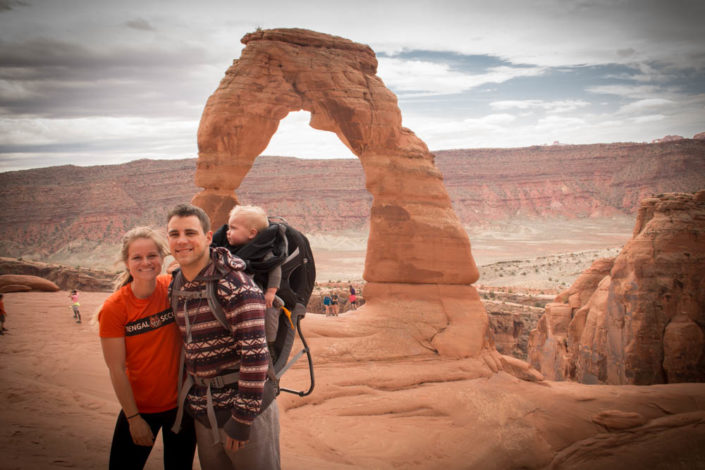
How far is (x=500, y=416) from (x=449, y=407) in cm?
91

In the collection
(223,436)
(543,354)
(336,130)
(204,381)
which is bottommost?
(543,354)

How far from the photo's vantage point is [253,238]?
3346 mm

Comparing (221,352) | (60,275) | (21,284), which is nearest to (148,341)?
(221,352)

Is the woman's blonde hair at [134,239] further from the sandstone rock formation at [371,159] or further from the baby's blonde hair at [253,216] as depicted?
the sandstone rock formation at [371,159]

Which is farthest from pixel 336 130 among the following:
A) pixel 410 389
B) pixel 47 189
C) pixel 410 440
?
pixel 47 189

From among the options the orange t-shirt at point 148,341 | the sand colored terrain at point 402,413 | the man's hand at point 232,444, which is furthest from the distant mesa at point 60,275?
the man's hand at point 232,444

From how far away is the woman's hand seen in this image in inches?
120

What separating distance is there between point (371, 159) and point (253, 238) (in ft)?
28.4

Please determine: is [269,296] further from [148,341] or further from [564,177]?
[564,177]

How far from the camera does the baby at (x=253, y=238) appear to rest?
3.27 m

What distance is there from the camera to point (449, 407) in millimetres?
8867

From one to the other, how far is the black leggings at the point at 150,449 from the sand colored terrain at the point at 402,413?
5.02ft

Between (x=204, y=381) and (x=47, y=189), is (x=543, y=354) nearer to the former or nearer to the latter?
(x=204, y=381)

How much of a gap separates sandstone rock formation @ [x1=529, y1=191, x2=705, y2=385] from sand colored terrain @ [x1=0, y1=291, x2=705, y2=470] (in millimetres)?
2096
